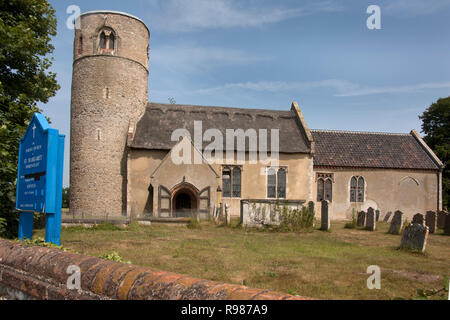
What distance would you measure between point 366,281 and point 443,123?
127 feet

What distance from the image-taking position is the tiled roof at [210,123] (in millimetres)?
24688

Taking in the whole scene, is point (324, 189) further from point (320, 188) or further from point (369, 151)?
point (369, 151)

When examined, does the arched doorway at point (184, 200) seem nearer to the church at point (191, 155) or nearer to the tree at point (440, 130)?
the church at point (191, 155)

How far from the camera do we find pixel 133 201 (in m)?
23.4

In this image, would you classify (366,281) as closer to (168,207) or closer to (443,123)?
(168,207)

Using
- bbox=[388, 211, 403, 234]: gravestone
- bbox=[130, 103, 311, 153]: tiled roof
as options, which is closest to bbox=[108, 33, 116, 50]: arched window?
bbox=[130, 103, 311, 153]: tiled roof

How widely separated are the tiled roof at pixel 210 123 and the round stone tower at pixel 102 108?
4.93 ft

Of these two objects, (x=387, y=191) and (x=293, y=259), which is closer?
(x=293, y=259)

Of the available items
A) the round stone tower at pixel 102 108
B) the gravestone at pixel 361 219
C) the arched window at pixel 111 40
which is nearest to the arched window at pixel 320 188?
the gravestone at pixel 361 219

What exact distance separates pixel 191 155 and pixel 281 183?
767 cm

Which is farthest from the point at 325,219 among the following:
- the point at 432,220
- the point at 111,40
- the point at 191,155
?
the point at 111,40

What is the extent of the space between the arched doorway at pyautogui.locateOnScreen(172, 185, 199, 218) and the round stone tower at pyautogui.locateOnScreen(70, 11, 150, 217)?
3530 mm

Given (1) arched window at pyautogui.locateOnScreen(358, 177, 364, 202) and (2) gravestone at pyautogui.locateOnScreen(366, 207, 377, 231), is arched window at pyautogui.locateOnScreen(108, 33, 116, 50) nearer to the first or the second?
(2) gravestone at pyautogui.locateOnScreen(366, 207, 377, 231)

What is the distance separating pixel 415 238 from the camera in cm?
1046
